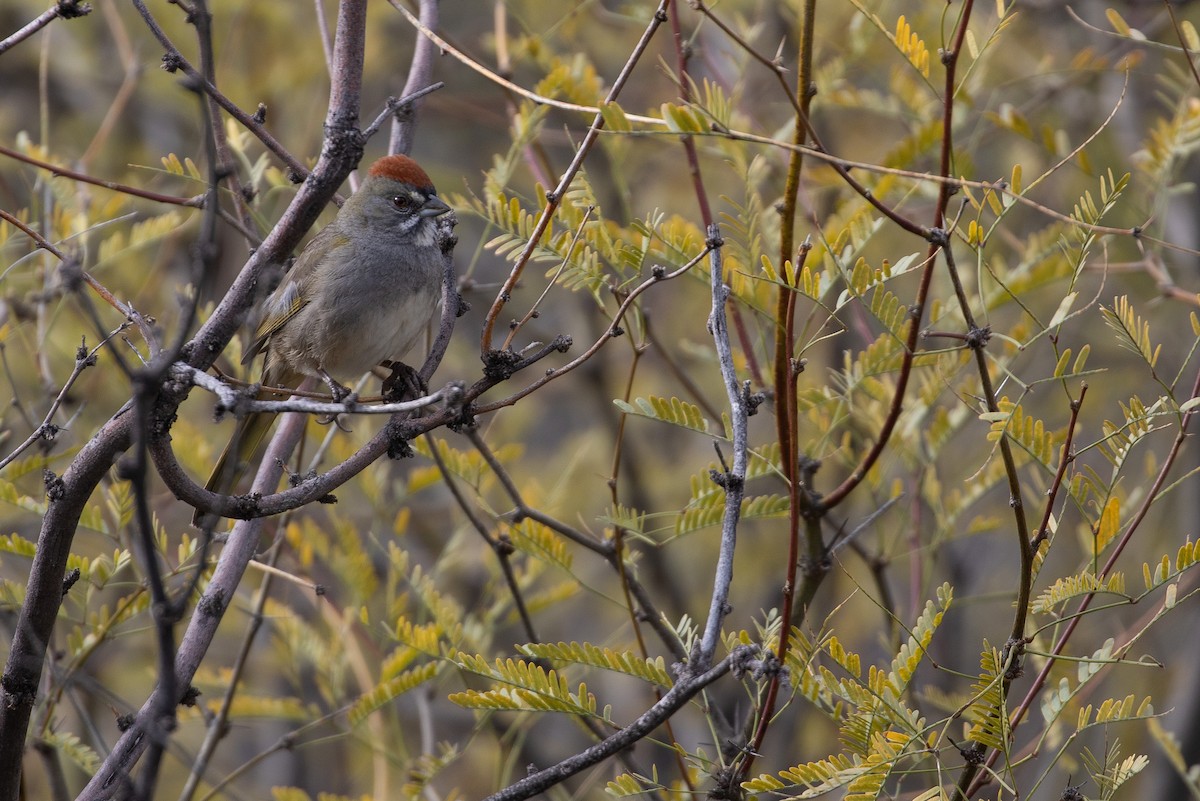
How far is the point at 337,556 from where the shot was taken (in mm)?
4285

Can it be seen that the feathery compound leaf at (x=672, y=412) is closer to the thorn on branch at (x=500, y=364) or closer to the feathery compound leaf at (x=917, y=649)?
the thorn on branch at (x=500, y=364)

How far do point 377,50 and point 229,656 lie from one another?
4.22m

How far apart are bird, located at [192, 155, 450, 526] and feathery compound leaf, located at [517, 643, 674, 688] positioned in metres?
1.66

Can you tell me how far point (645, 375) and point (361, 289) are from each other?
414 centimetres

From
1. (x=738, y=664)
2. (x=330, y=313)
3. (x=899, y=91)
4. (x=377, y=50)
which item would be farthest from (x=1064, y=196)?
(x=738, y=664)

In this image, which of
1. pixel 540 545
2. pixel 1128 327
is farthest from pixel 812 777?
pixel 540 545

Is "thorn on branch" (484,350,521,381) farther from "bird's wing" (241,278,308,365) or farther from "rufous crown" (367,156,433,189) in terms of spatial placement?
"bird's wing" (241,278,308,365)

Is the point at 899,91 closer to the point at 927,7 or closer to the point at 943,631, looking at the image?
the point at 927,7

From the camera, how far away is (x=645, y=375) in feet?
26.7

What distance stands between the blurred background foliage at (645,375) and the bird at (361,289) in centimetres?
26

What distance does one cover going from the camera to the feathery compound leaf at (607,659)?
2609 millimetres

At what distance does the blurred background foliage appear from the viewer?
324 centimetres

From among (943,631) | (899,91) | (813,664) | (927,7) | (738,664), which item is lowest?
(943,631)

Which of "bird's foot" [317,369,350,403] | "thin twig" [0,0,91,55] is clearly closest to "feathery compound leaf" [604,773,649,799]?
"bird's foot" [317,369,350,403]
